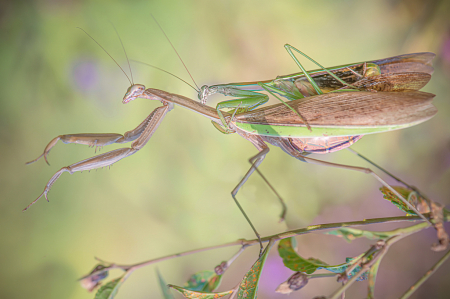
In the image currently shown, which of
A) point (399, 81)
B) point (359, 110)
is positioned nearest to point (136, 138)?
point (359, 110)

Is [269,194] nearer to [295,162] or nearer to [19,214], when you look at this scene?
[295,162]

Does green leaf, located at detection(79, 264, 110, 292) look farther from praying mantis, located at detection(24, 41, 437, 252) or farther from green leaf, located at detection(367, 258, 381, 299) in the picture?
green leaf, located at detection(367, 258, 381, 299)

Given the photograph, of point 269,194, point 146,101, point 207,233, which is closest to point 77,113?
point 146,101

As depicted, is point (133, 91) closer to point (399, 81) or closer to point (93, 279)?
point (93, 279)

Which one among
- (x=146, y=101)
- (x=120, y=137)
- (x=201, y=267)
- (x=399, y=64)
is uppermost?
(x=146, y=101)

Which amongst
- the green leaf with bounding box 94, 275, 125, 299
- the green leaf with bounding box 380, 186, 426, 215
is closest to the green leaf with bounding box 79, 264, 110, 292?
the green leaf with bounding box 94, 275, 125, 299

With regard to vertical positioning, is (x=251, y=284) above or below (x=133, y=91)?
below
